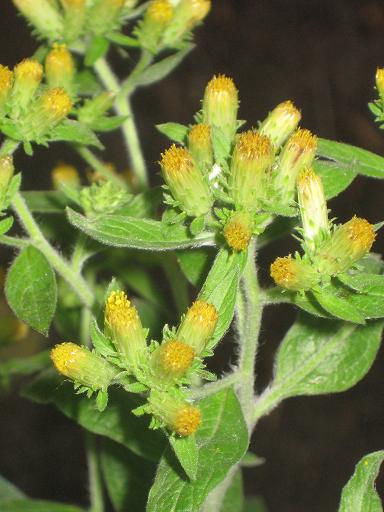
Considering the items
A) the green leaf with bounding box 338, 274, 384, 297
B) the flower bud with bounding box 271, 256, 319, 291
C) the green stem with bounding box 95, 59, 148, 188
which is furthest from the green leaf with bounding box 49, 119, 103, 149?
the green leaf with bounding box 338, 274, 384, 297

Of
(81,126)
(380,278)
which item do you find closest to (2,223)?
(81,126)

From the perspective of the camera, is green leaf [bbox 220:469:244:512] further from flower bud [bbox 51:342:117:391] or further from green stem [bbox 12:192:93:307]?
flower bud [bbox 51:342:117:391]

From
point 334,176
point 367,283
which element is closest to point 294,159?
point 334,176

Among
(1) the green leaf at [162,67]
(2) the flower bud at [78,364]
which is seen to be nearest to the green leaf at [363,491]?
(2) the flower bud at [78,364]

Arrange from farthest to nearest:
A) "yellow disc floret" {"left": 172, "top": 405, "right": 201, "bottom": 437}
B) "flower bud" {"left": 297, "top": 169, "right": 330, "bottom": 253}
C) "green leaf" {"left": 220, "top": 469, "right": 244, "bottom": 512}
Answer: "green leaf" {"left": 220, "top": 469, "right": 244, "bottom": 512}
"flower bud" {"left": 297, "top": 169, "right": 330, "bottom": 253}
"yellow disc floret" {"left": 172, "top": 405, "right": 201, "bottom": 437}

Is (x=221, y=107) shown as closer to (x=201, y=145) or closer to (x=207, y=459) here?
(x=201, y=145)

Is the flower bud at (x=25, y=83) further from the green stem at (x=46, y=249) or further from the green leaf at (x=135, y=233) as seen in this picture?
the green leaf at (x=135, y=233)
